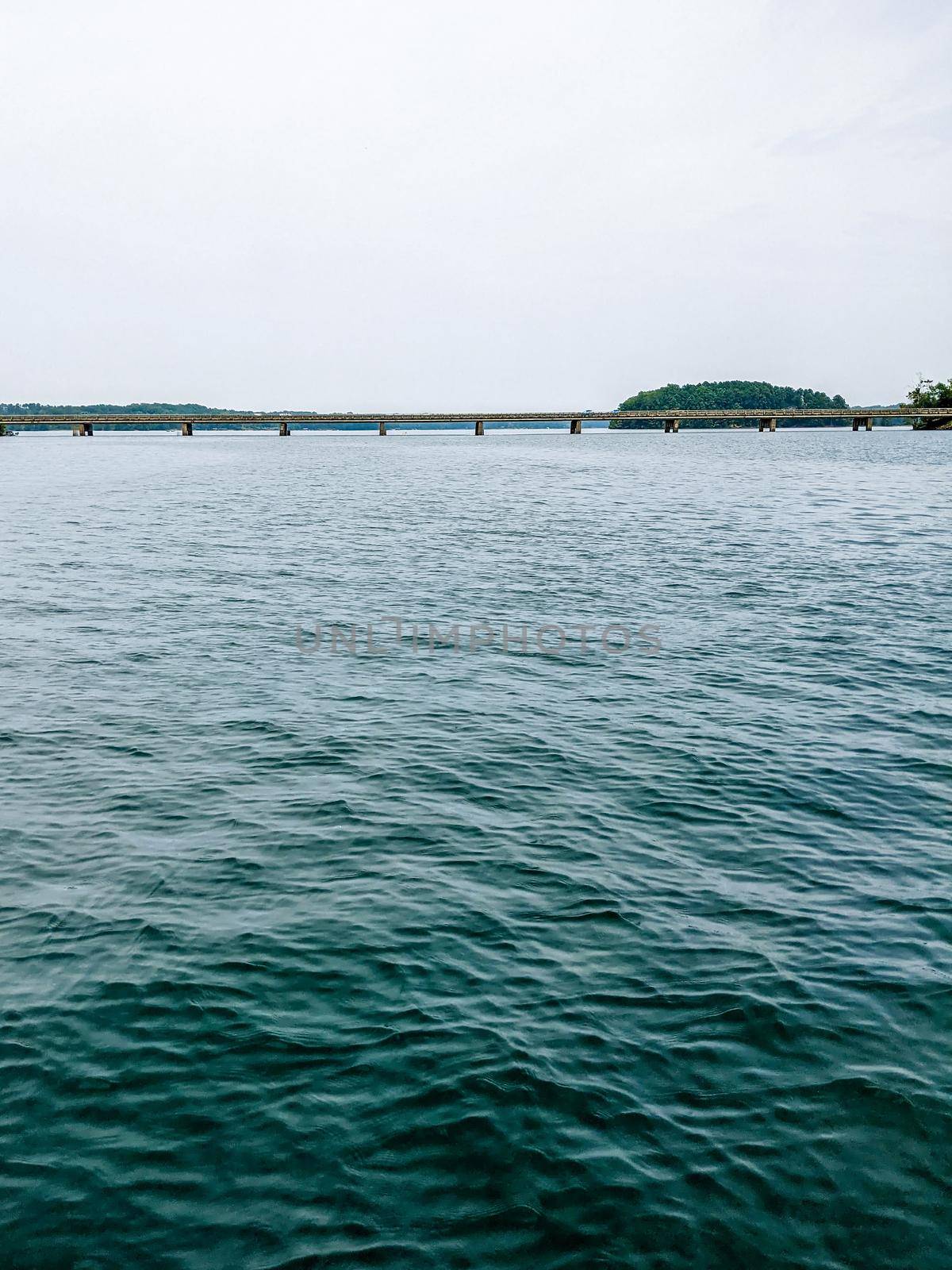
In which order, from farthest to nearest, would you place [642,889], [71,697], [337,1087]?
[71,697], [642,889], [337,1087]

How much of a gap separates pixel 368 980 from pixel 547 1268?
518 centimetres

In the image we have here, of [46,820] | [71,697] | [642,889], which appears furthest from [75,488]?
[642,889]

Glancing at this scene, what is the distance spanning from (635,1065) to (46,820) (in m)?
12.9

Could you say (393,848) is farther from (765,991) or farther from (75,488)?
(75,488)

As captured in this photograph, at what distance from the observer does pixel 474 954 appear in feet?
47.0

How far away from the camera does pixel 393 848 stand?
17.9 m

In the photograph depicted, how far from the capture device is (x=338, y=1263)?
9.10m

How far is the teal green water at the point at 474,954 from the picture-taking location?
9.85 metres

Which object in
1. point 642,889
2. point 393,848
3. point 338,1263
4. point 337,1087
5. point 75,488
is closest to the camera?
point 338,1263

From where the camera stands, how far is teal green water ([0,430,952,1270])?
985cm

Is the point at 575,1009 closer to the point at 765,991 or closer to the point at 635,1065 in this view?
the point at 635,1065

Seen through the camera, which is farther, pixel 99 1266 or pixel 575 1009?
pixel 575 1009

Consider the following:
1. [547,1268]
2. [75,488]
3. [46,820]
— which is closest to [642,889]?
[547,1268]

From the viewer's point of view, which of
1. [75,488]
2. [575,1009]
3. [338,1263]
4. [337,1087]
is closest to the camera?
[338,1263]
